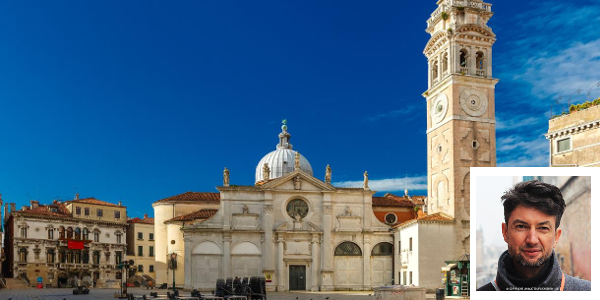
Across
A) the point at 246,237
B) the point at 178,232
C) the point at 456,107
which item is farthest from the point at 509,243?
the point at 178,232

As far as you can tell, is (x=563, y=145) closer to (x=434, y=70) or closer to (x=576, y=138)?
(x=576, y=138)

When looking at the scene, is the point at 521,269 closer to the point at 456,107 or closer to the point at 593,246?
the point at 593,246

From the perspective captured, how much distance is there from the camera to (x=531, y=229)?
28.2 metres

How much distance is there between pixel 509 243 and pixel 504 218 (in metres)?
1.18

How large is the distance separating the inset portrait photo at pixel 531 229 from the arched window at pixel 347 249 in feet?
75.0

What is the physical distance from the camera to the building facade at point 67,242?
6650 centimetres

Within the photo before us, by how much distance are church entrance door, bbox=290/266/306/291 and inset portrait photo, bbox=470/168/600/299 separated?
23.5m

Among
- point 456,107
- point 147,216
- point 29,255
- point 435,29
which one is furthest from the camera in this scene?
point 147,216

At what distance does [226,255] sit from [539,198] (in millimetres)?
27609

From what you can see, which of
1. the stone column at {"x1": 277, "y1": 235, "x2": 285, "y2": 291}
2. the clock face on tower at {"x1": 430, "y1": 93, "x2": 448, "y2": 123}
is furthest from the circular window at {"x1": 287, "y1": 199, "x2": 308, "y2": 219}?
the clock face on tower at {"x1": 430, "y1": 93, "x2": 448, "y2": 123}

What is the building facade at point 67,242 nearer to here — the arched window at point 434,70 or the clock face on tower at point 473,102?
the arched window at point 434,70

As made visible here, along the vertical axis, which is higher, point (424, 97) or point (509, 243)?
point (424, 97)

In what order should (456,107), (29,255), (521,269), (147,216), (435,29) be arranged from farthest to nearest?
(147,216) → (29,255) → (435,29) → (456,107) → (521,269)

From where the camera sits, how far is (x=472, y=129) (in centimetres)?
4875
